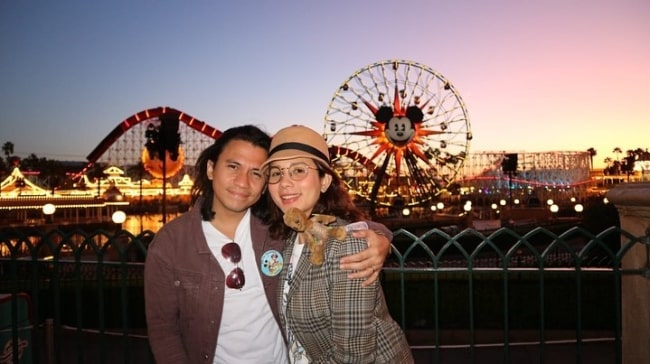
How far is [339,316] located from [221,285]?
679 mm

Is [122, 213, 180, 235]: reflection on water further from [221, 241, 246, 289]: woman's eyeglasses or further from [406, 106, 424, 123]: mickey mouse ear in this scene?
[221, 241, 246, 289]: woman's eyeglasses

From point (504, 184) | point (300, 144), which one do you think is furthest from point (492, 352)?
point (504, 184)

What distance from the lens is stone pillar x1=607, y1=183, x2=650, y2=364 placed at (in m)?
2.79

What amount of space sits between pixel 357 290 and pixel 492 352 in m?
5.66

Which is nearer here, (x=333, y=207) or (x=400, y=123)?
(x=333, y=207)

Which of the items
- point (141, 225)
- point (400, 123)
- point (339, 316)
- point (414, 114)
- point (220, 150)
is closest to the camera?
point (339, 316)

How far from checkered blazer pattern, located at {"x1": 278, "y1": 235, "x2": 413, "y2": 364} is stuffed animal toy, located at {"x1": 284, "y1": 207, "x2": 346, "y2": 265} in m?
0.03

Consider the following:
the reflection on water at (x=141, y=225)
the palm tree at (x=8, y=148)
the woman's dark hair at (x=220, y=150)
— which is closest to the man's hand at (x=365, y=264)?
the woman's dark hair at (x=220, y=150)

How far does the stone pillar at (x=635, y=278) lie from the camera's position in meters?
2.79

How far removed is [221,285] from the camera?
2.04m

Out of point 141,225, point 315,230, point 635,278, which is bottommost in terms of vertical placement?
point 141,225

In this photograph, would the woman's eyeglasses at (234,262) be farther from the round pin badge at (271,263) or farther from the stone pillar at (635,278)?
the stone pillar at (635,278)

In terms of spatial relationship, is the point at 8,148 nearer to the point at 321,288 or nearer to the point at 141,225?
the point at 141,225

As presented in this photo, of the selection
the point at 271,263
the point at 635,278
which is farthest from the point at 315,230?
the point at 635,278
